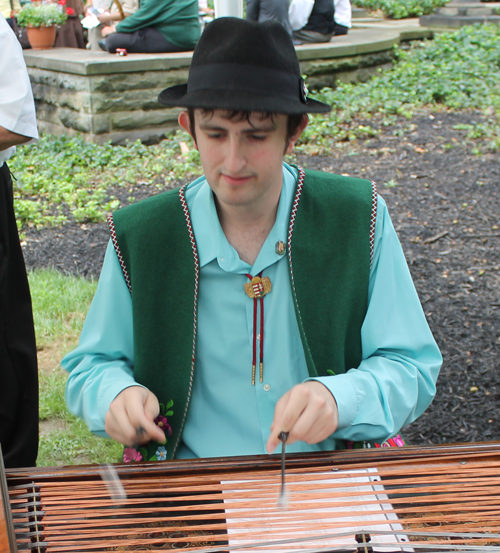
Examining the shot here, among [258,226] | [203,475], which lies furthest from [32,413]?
[203,475]

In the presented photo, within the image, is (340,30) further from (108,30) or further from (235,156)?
(235,156)

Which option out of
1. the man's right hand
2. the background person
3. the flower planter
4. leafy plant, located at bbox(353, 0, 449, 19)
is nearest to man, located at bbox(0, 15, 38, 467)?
the man's right hand

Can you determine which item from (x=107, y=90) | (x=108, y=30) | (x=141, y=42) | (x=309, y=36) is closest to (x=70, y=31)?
(x=108, y=30)

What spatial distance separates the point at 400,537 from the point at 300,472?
215 mm

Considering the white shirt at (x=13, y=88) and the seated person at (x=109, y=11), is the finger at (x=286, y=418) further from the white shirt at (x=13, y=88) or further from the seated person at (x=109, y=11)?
the seated person at (x=109, y=11)

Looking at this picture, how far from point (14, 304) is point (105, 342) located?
0.95 m

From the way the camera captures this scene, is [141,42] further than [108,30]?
No

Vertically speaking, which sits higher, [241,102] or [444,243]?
[241,102]

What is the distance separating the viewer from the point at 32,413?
264 centimetres

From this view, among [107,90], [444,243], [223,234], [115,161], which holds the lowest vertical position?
[444,243]

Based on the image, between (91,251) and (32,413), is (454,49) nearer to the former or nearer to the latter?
(91,251)

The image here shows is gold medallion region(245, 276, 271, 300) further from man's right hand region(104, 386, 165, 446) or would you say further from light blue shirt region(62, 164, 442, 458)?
man's right hand region(104, 386, 165, 446)

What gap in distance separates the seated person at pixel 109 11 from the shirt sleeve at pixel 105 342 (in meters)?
7.10

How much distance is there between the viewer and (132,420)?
1406mm
